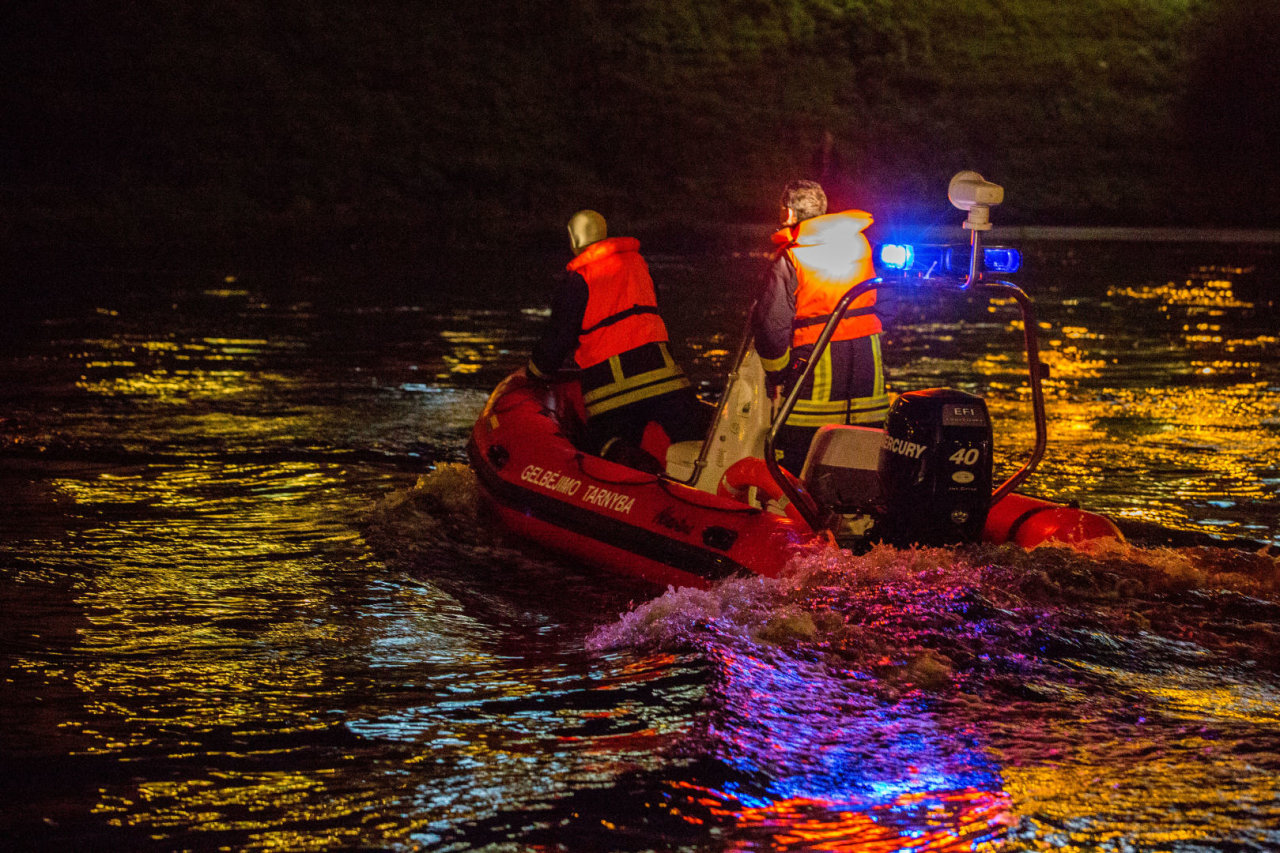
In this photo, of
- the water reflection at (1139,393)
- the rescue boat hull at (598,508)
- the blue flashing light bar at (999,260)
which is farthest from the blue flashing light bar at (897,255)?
the water reflection at (1139,393)

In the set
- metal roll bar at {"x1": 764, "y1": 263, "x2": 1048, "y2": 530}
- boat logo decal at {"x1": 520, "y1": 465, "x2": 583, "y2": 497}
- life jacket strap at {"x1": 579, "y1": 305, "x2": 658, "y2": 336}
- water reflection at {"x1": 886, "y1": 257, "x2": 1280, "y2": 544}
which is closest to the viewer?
metal roll bar at {"x1": 764, "y1": 263, "x2": 1048, "y2": 530}

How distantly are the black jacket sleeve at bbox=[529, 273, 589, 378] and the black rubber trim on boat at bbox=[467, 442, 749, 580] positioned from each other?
577mm

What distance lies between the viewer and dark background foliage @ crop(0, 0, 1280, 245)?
101ft

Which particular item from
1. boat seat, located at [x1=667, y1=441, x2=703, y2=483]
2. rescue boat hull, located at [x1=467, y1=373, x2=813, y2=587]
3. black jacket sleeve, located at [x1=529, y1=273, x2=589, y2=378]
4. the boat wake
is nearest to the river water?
the boat wake

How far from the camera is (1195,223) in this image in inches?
1169

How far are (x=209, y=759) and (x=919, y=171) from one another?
31710 millimetres

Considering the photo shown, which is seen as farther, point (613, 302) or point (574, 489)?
point (613, 302)

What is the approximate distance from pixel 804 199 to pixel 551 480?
157 centimetres

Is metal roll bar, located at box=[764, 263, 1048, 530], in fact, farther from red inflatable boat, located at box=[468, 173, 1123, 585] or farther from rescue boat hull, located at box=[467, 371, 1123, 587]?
rescue boat hull, located at box=[467, 371, 1123, 587]

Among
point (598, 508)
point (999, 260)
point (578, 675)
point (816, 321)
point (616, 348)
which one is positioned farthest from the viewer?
point (616, 348)

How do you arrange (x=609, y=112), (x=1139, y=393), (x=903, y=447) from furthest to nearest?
1. (x=609, y=112)
2. (x=1139, y=393)
3. (x=903, y=447)

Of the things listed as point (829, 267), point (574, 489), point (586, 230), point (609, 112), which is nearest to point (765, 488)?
point (829, 267)

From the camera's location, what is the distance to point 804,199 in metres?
5.23

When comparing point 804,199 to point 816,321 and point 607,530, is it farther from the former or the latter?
point 607,530
